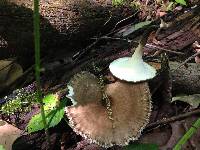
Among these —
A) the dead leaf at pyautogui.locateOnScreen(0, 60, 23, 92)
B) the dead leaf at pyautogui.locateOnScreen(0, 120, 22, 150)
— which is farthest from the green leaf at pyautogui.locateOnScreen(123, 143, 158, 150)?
the dead leaf at pyautogui.locateOnScreen(0, 60, 23, 92)

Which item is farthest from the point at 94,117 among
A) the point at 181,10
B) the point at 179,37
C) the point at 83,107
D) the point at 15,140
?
the point at 181,10

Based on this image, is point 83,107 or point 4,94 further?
point 4,94

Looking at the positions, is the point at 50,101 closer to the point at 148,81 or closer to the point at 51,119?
the point at 51,119

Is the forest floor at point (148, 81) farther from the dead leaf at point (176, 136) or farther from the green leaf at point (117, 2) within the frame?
the green leaf at point (117, 2)

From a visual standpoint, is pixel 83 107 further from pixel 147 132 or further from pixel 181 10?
pixel 181 10

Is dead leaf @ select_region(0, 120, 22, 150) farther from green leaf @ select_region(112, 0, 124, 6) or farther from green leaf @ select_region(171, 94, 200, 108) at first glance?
green leaf @ select_region(112, 0, 124, 6)

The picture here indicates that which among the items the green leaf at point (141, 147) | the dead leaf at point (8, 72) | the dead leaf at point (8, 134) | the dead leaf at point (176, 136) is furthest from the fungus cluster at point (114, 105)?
the dead leaf at point (8, 72)

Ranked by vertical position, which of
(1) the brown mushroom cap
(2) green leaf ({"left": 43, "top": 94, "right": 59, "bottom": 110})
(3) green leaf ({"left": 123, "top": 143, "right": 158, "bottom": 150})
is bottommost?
(3) green leaf ({"left": 123, "top": 143, "right": 158, "bottom": 150})
